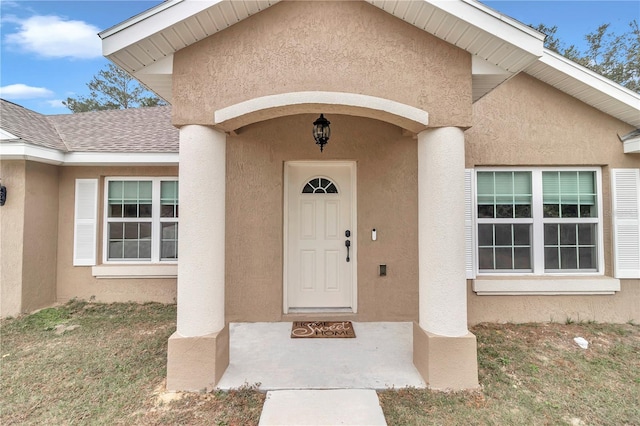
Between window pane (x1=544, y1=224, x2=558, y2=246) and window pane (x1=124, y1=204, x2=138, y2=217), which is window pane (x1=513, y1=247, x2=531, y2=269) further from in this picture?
window pane (x1=124, y1=204, x2=138, y2=217)

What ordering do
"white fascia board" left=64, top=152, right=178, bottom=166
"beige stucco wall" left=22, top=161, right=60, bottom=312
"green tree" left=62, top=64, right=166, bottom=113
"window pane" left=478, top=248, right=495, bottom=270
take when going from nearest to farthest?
"window pane" left=478, top=248, right=495, bottom=270
"beige stucco wall" left=22, top=161, right=60, bottom=312
"white fascia board" left=64, top=152, right=178, bottom=166
"green tree" left=62, top=64, right=166, bottom=113

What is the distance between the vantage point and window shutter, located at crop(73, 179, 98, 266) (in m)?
6.41

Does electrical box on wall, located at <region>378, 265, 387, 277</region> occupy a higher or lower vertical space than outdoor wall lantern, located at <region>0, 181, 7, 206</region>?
lower

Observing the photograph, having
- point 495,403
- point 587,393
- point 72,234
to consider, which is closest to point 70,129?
point 72,234

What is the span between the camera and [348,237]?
17.8 feet

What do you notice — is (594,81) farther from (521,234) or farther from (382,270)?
(382,270)

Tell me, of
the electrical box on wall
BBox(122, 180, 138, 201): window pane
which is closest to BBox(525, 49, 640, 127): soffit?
the electrical box on wall

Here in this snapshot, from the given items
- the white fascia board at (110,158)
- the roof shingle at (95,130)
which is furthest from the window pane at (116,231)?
the roof shingle at (95,130)

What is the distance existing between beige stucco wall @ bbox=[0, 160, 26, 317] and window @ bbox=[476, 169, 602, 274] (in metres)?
8.51

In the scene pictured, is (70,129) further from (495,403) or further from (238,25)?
(495,403)

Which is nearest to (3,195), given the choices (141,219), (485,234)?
(141,219)

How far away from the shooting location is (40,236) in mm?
6059

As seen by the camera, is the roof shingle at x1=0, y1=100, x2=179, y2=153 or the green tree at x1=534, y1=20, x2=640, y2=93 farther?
the green tree at x1=534, y1=20, x2=640, y2=93

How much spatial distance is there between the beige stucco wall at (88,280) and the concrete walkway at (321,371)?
2636 mm
